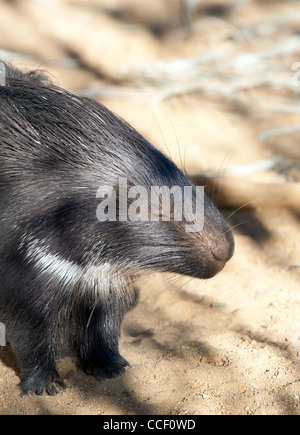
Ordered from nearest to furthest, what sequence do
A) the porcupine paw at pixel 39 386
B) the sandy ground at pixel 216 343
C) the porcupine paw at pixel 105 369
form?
the sandy ground at pixel 216 343
the porcupine paw at pixel 39 386
the porcupine paw at pixel 105 369

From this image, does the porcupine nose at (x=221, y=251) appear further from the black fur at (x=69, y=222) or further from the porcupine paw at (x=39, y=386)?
the porcupine paw at (x=39, y=386)

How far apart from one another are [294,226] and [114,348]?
168 centimetres

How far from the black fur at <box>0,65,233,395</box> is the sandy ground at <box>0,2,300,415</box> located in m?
0.36

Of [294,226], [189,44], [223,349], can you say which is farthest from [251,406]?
[189,44]

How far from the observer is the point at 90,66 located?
6.06 m

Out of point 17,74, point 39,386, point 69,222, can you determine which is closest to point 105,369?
point 39,386

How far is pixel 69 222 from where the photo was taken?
2148mm

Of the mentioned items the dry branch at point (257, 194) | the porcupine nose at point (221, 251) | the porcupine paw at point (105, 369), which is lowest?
the porcupine paw at point (105, 369)

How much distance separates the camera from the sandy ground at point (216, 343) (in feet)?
7.73

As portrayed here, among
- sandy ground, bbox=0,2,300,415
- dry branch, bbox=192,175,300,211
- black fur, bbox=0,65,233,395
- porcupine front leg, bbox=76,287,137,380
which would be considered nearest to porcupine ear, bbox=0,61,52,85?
black fur, bbox=0,65,233,395

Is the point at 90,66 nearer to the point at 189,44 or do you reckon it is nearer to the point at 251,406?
the point at 189,44

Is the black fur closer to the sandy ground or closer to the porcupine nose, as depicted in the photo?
the porcupine nose

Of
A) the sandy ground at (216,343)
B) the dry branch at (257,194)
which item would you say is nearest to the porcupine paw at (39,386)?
the sandy ground at (216,343)

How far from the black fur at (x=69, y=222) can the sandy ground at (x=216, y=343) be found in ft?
1.18
